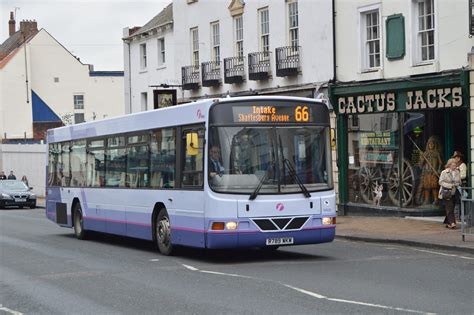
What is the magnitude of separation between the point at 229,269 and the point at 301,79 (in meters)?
15.1

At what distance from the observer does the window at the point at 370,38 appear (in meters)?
25.0

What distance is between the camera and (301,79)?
28.3m

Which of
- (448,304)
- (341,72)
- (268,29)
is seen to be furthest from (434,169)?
(448,304)

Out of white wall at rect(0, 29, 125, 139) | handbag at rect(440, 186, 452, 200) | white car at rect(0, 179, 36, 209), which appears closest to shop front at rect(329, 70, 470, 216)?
handbag at rect(440, 186, 452, 200)

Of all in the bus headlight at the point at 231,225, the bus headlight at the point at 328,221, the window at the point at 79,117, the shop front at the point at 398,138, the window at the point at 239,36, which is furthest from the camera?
the window at the point at 79,117

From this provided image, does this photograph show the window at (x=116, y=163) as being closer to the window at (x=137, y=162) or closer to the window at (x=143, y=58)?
the window at (x=137, y=162)

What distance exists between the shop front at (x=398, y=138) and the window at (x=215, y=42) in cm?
836

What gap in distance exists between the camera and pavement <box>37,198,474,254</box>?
1739 cm

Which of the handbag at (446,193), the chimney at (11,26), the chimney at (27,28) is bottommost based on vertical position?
the handbag at (446,193)

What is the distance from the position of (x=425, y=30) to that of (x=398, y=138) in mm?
3222

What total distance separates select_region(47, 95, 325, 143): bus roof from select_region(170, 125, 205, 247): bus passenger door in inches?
10.2

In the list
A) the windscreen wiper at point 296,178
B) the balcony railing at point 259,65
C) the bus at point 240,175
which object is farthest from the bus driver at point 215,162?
the balcony railing at point 259,65

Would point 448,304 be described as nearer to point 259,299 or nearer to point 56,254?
point 259,299

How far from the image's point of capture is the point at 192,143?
1482cm
